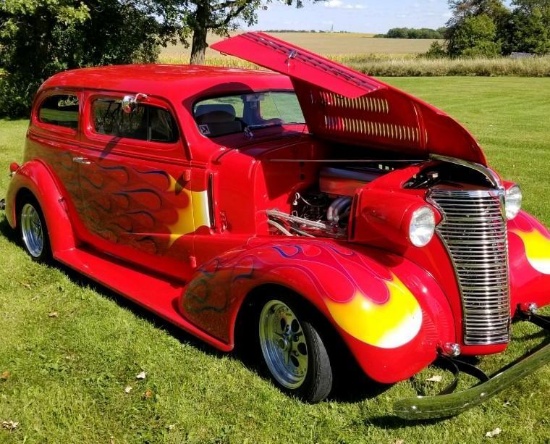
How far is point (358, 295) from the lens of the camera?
9.90 feet

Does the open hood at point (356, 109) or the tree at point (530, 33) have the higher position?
the tree at point (530, 33)

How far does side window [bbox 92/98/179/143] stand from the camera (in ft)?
14.1

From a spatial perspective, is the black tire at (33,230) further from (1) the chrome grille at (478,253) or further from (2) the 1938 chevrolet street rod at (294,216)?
(1) the chrome grille at (478,253)

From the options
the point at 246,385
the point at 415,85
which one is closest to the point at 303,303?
the point at 246,385

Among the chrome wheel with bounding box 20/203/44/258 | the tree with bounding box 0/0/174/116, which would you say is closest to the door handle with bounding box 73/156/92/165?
the chrome wheel with bounding box 20/203/44/258

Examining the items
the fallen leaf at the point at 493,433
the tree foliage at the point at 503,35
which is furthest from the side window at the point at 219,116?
the tree foliage at the point at 503,35

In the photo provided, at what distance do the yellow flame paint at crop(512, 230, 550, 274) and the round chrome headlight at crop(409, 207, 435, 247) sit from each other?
104 centimetres

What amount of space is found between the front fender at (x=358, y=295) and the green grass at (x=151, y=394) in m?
0.36

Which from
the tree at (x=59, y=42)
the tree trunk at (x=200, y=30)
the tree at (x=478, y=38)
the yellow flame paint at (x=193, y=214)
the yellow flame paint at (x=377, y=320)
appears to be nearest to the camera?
the yellow flame paint at (x=377, y=320)

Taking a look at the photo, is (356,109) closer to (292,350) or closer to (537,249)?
(537,249)

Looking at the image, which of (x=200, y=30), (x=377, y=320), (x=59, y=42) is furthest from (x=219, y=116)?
(x=200, y=30)

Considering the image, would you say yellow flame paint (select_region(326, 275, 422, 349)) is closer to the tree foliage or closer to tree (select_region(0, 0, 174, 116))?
tree (select_region(0, 0, 174, 116))

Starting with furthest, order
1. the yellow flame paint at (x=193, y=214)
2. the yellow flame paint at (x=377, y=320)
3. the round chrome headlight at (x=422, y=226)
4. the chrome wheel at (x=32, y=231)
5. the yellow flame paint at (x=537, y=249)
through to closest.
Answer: the chrome wheel at (x=32, y=231), the yellow flame paint at (x=193, y=214), the yellow flame paint at (x=537, y=249), the round chrome headlight at (x=422, y=226), the yellow flame paint at (x=377, y=320)

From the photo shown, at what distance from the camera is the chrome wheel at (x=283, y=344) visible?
335 cm
